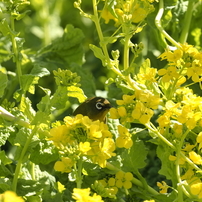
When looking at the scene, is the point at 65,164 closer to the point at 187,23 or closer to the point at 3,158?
the point at 3,158

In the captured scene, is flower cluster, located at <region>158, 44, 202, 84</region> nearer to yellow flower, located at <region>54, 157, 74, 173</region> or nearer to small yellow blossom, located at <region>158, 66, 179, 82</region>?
small yellow blossom, located at <region>158, 66, 179, 82</region>

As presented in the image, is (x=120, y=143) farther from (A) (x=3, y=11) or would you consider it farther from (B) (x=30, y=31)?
(B) (x=30, y=31)

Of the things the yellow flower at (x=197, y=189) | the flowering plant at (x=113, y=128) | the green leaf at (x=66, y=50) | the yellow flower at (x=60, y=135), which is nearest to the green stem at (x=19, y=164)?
the flowering plant at (x=113, y=128)

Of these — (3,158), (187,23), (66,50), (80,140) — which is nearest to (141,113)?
(80,140)

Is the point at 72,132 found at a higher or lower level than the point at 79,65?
higher

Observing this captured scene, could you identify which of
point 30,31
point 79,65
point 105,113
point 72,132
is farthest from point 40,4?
point 72,132

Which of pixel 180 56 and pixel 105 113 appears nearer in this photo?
pixel 180 56

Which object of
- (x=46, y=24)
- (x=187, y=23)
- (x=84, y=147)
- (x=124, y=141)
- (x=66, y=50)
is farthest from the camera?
(x=46, y=24)

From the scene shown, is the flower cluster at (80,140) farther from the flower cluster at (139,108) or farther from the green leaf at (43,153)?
the green leaf at (43,153)
